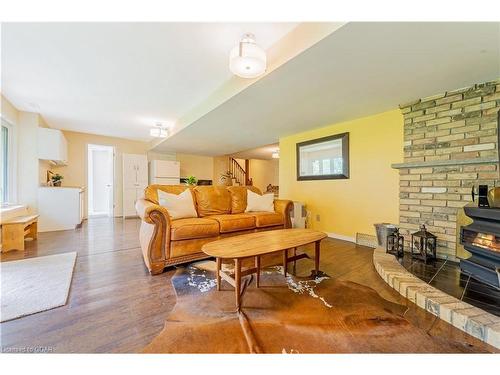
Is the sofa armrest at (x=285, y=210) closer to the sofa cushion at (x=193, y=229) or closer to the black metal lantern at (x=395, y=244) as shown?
the sofa cushion at (x=193, y=229)

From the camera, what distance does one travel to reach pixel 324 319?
4.88 ft

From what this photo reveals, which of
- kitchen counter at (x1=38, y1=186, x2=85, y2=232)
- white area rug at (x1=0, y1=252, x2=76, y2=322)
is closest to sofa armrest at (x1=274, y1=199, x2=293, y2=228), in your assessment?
white area rug at (x1=0, y1=252, x2=76, y2=322)

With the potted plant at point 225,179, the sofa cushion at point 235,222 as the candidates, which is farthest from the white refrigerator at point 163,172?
the sofa cushion at point 235,222

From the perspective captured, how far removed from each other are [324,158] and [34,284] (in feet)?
14.2

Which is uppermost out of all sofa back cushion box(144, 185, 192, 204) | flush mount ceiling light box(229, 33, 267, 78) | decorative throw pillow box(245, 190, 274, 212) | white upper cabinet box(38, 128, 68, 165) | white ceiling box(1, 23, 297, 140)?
white ceiling box(1, 23, 297, 140)

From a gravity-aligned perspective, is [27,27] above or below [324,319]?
above

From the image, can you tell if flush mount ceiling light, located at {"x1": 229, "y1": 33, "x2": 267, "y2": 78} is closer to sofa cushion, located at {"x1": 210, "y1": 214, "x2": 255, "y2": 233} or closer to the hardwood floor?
sofa cushion, located at {"x1": 210, "y1": 214, "x2": 255, "y2": 233}

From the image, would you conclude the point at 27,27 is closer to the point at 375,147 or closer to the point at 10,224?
the point at 10,224

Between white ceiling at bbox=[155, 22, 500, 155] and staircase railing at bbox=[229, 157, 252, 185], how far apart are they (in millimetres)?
5197

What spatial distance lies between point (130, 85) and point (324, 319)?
355 centimetres

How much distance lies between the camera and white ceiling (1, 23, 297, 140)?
6.28 feet

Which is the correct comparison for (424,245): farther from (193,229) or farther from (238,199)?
(193,229)

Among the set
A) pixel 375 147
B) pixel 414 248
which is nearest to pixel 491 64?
pixel 375 147

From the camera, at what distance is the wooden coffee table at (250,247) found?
→ 62.8 inches
